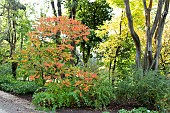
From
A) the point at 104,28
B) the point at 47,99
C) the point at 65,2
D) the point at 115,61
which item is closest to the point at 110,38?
the point at 104,28

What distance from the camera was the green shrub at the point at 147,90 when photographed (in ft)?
18.5

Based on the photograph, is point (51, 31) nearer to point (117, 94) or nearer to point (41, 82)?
point (41, 82)

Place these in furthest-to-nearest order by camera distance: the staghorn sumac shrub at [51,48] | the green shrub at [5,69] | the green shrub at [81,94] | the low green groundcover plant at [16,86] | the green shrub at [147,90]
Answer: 1. the green shrub at [5,69]
2. the low green groundcover plant at [16,86]
3. the staghorn sumac shrub at [51,48]
4. the green shrub at [81,94]
5. the green shrub at [147,90]

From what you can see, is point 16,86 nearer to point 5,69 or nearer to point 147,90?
point 5,69

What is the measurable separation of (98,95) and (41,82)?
6.91ft

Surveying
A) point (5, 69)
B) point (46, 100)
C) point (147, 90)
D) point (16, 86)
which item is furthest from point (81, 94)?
point (5, 69)

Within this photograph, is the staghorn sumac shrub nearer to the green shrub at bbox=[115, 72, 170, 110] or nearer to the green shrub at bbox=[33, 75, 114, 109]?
the green shrub at bbox=[33, 75, 114, 109]

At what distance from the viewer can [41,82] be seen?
7.09m

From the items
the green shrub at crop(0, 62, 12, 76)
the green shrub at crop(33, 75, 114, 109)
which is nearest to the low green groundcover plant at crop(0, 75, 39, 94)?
the green shrub at crop(0, 62, 12, 76)

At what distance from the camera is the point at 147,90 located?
573cm

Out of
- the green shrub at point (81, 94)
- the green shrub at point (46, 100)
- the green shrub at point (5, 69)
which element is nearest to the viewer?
the green shrub at point (46, 100)

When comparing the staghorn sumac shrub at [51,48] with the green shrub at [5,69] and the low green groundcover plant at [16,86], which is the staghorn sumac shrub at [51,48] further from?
the green shrub at [5,69]

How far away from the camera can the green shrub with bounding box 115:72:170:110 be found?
5.62 meters

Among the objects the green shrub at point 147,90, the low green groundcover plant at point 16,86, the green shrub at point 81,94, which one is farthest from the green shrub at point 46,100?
the low green groundcover plant at point 16,86
